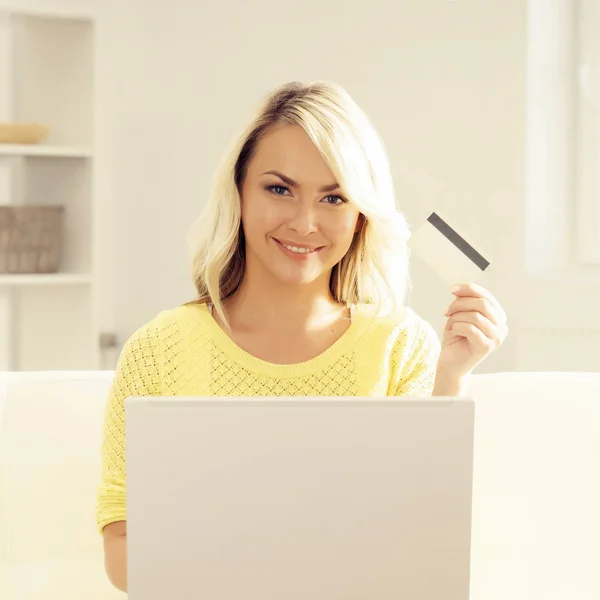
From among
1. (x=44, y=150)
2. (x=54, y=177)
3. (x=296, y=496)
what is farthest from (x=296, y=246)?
(x=54, y=177)

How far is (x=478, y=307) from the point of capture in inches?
52.3

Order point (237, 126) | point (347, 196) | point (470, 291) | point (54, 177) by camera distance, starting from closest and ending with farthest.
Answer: point (470, 291) < point (347, 196) < point (237, 126) < point (54, 177)

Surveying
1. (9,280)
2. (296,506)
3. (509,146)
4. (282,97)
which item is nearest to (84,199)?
(9,280)

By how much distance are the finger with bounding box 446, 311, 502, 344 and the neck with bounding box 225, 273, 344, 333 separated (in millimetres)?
283

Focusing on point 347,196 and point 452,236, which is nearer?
point 452,236

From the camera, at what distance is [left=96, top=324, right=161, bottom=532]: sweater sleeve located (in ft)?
4.52

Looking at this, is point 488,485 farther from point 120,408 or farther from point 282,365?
point 120,408

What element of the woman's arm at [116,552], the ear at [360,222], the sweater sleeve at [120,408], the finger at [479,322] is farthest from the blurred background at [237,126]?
the woman's arm at [116,552]

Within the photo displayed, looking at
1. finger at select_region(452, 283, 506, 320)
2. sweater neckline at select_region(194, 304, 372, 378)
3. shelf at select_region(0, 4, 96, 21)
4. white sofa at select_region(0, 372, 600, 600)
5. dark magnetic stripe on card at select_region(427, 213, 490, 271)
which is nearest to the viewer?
dark magnetic stripe on card at select_region(427, 213, 490, 271)

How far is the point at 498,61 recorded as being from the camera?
2.65 m

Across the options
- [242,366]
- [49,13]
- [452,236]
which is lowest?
[242,366]

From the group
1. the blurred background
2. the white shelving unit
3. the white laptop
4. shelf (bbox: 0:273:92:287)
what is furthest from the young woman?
the white shelving unit

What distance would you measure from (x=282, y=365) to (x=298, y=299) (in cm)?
12

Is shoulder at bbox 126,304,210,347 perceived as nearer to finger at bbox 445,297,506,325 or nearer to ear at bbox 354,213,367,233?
ear at bbox 354,213,367,233
